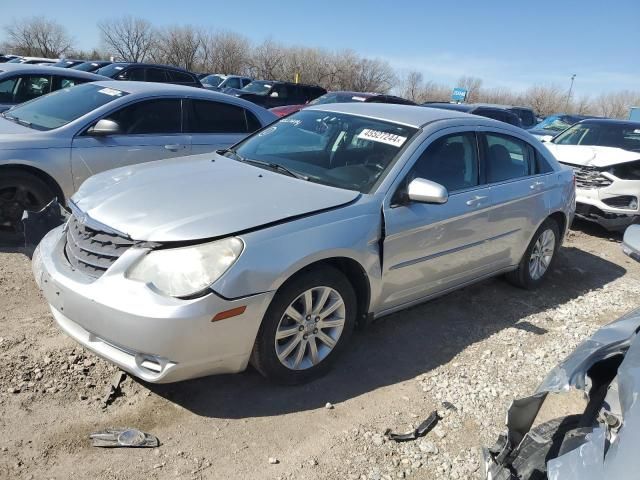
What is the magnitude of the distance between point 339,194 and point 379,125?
2.96 ft

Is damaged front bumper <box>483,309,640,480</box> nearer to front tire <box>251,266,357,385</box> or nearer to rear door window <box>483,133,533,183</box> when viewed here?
front tire <box>251,266,357,385</box>

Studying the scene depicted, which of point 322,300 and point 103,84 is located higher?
point 103,84

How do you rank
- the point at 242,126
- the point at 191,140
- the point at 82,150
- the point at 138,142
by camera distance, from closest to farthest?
the point at 82,150 → the point at 138,142 → the point at 191,140 → the point at 242,126

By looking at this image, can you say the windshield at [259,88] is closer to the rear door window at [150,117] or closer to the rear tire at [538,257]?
the rear door window at [150,117]

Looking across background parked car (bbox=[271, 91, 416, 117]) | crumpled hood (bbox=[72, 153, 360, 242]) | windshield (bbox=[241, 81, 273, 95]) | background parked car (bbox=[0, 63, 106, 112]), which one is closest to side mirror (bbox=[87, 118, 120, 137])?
crumpled hood (bbox=[72, 153, 360, 242])

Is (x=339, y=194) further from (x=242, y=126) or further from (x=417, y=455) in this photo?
(x=242, y=126)

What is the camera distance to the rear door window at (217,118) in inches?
242

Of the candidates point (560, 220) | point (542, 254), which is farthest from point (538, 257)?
point (560, 220)

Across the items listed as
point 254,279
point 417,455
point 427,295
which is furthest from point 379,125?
point 417,455

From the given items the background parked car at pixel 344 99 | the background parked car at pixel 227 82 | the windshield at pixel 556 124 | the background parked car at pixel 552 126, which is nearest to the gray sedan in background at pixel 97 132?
the background parked car at pixel 344 99

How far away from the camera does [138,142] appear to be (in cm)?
561

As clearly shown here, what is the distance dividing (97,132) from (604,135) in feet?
24.1

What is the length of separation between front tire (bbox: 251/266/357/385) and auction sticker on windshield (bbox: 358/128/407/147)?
112 centimetres

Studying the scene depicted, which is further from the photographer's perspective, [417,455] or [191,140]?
[191,140]
